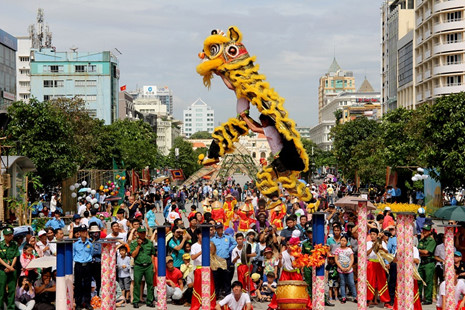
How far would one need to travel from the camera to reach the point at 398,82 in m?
69.8

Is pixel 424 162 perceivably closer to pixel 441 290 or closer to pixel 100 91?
pixel 441 290

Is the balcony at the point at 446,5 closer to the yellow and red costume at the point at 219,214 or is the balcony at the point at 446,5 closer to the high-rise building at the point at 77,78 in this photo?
the yellow and red costume at the point at 219,214

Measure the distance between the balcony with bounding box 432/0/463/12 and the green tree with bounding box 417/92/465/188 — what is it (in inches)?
945

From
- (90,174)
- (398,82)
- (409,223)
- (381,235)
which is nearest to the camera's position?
(409,223)

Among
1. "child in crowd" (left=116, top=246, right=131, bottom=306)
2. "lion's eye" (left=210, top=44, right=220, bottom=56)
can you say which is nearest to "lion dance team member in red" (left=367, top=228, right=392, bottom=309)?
"child in crowd" (left=116, top=246, right=131, bottom=306)

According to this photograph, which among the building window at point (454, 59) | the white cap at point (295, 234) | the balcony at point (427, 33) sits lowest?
the white cap at point (295, 234)

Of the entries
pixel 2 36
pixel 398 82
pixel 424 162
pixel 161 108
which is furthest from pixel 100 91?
pixel 161 108

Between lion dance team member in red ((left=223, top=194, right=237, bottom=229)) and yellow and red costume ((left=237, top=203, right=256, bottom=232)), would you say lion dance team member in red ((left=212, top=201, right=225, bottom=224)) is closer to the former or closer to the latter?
lion dance team member in red ((left=223, top=194, right=237, bottom=229))

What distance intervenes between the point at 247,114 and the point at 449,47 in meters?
36.4

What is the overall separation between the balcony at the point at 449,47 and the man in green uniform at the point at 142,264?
146ft

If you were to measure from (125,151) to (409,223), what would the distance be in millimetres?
48425

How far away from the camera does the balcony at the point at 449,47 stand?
2124 inches

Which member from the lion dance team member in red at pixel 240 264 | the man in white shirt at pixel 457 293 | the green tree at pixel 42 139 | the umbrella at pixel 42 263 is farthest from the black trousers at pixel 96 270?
the green tree at pixel 42 139

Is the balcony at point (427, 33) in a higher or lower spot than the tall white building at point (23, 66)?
lower
